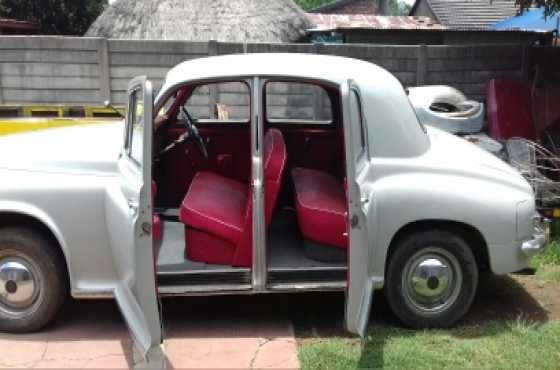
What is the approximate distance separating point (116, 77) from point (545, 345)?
9377 mm

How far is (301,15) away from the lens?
63.3ft

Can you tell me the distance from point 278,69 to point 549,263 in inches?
129

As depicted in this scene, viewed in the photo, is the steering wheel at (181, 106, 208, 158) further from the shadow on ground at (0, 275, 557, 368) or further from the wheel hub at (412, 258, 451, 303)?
the wheel hub at (412, 258, 451, 303)

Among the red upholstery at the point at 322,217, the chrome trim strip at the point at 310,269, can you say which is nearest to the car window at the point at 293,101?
the red upholstery at the point at 322,217

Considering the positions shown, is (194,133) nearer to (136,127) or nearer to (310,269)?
(136,127)

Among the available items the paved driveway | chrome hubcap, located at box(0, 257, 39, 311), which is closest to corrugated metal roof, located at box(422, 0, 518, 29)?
the paved driveway

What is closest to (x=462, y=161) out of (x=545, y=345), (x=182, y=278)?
(x=545, y=345)

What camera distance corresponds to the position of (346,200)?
14.0ft

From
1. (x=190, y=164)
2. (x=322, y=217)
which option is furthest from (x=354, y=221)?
(x=190, y=164)

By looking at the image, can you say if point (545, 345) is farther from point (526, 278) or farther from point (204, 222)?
point (204, 222)

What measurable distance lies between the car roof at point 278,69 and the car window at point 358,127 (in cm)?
19

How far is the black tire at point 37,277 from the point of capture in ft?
14.1

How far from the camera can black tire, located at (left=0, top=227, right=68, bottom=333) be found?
4305 millimetres

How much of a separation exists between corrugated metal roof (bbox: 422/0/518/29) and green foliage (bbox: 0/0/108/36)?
54.6 ft
